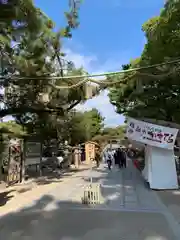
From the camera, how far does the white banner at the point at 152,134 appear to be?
457 inches

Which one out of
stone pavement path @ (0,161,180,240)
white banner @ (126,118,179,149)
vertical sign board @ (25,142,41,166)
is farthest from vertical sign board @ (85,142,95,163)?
stone pavement path @ (0,161,180,240)

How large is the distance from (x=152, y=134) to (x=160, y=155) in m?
0.85

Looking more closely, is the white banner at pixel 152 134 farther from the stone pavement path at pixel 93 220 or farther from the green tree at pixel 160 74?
the stone pavement path at pixel 93 220

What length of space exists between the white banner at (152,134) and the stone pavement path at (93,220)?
207 centimetres

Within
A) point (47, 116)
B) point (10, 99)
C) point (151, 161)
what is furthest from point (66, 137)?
point (151, 161)

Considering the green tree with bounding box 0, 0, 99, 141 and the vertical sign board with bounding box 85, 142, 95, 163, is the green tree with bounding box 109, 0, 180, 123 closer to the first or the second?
the green tree with bounding box 0, 0, 99, 141

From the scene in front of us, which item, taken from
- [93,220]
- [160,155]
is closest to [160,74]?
[160,155]

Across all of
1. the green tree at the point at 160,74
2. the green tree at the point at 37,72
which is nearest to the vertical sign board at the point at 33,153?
the green tree at the point at 37,72

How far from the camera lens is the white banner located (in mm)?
11602

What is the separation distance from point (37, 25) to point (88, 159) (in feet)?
87.7

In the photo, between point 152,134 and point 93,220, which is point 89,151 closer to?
point 152,134

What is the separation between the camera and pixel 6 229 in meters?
6.66

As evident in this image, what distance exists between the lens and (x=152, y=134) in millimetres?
11828

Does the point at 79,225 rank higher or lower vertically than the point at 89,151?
lower
